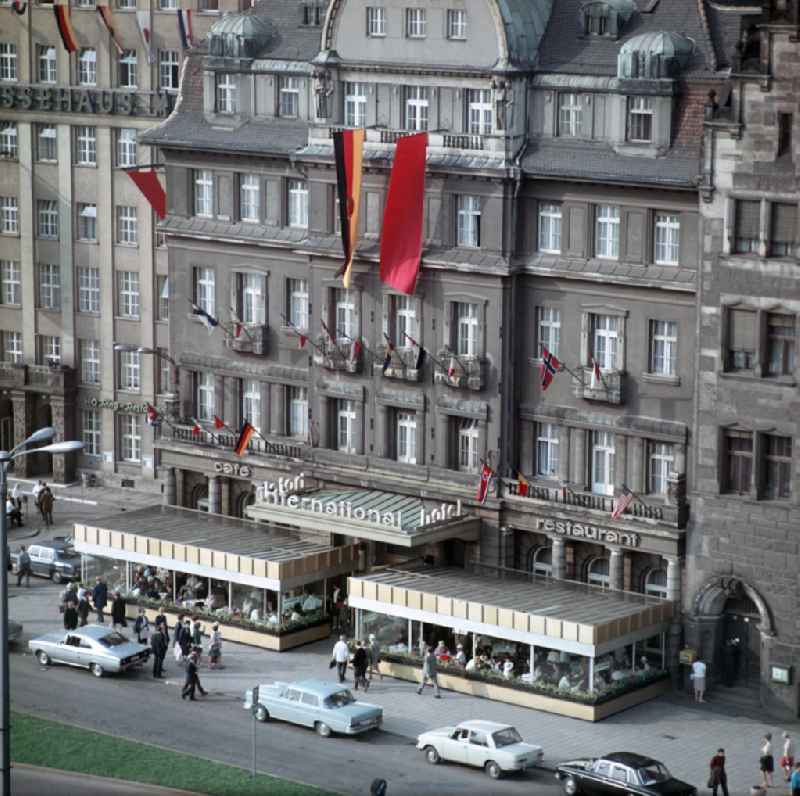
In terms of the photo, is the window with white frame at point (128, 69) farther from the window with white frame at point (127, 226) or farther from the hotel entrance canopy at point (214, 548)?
the hotel entrance canopy at point (214, 548)

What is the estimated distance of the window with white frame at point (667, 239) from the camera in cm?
10006

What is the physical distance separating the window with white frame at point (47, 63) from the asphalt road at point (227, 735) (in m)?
35.5

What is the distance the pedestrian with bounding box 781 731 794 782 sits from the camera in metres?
89.1

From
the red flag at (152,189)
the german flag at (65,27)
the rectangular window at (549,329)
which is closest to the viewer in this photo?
the rectangular window at (549,329)

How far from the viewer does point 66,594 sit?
108062 mm

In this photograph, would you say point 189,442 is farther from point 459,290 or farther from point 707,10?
point 707,10

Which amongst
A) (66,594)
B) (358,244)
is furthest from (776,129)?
(66,594)

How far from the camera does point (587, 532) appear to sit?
102750 millimetres

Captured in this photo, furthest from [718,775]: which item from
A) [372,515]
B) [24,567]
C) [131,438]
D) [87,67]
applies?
[87,67]

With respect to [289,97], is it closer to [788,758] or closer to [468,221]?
[468,221]

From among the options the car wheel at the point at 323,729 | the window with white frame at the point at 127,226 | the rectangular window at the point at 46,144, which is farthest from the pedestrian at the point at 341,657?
the rectangular window at the point at 46,144

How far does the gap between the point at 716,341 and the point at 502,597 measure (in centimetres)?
1330

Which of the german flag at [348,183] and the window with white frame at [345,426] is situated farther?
the window with white frame at [345,426]

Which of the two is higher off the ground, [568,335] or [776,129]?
[776,129]
